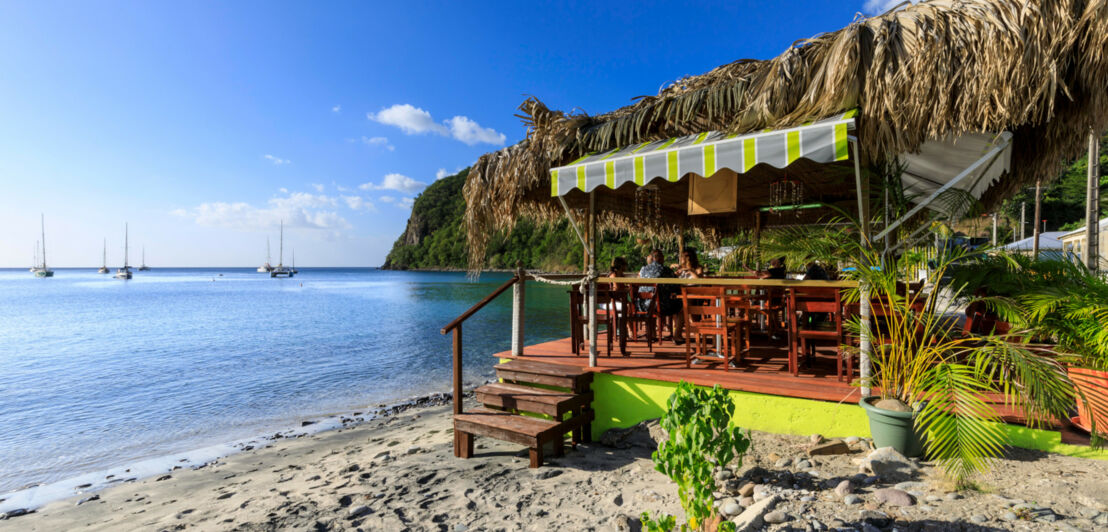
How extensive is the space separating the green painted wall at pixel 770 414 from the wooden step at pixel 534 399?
26cm

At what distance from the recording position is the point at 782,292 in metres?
5.69

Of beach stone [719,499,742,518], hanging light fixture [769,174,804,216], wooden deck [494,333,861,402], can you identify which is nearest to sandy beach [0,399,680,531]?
beach stone [719,499,742,518]

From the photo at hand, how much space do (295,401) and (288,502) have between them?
680 cm

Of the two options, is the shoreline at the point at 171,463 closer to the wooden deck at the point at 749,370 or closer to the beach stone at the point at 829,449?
the wooden deck at the point at 749,370

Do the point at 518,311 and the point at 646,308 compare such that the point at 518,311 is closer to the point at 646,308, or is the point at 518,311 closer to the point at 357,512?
the point at 646,308

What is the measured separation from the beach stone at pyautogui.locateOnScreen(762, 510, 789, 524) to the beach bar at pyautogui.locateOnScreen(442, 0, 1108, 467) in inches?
60.1

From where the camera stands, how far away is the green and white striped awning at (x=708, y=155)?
3594mm

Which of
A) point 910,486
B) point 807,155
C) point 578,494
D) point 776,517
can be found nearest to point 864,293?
point 807,155

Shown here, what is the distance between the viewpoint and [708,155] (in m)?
4.10

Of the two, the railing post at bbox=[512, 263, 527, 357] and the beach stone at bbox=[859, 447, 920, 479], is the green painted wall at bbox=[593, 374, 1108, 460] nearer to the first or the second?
the beach stone at bbox=[859, 447, 920, 479]

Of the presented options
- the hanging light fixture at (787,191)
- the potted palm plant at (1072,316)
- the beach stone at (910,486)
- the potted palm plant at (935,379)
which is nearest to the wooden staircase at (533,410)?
the potted palm plant at (935,379)

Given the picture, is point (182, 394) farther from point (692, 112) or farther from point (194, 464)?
point (692, 112)

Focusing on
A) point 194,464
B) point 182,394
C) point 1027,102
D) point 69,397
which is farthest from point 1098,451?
point 69,397

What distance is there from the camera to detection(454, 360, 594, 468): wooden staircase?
4164mm
